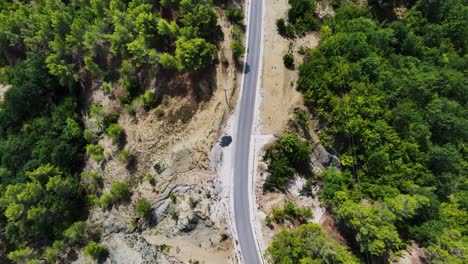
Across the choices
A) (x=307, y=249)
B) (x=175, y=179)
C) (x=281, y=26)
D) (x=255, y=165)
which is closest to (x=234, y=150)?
(x=255, y=165)

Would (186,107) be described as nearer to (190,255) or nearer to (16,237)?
(190,255)

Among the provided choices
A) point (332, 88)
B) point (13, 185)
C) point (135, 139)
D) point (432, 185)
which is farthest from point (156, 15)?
point (432, 185)

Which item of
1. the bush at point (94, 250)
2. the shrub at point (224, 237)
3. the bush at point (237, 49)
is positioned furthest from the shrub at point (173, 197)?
the bush at point (237, 49)

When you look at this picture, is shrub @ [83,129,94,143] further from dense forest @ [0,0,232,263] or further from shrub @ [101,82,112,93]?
shrub @ [101,82,112,93]

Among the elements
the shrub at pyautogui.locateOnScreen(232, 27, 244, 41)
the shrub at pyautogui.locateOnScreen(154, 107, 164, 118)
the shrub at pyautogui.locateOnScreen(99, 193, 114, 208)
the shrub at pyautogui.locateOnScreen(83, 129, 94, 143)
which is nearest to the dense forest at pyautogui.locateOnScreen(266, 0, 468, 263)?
the shrub at pyautogui.locateOnScreen(232, 27, 244, 41)

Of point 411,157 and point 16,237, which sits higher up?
point 411,157

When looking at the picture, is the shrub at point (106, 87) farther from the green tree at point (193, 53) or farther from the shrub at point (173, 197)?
the shrub at point (173, 197)
